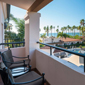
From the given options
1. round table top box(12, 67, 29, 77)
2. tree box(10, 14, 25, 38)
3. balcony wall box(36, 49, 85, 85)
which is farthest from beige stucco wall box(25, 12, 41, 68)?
tree box(10, 14, 25, 38)

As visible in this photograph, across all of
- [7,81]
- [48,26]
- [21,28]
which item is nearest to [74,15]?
[48,26]

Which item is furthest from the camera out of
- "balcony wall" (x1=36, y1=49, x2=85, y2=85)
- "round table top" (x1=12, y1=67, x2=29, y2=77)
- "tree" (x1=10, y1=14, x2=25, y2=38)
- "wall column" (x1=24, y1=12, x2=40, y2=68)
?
"tree" (x1=10, y1=14, x2=25, y2=38)

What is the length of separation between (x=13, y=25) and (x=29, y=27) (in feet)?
35.9

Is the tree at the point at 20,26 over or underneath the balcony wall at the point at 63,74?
over

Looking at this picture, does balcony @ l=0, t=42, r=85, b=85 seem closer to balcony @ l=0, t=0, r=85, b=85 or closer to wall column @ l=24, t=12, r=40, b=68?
balcony @ l=0, t=0, r=85, b=85

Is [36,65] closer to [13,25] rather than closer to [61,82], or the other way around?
[61,82]

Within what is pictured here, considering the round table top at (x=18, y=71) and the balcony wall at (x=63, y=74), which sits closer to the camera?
the balcony wall at (x=63, y=74)

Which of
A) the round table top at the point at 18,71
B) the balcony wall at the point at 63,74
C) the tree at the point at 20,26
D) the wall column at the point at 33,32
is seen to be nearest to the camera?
the balcony wall at the point at 63,74

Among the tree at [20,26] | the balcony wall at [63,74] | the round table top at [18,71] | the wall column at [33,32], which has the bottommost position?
the round table top at [18,71]

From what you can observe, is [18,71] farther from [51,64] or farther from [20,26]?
[20,26]

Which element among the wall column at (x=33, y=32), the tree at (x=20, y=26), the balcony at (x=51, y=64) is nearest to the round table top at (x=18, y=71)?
the balcony at (x=51, y=64)

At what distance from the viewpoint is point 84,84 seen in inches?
42.1

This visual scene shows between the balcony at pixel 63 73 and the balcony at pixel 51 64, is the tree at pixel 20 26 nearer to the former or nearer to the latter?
the balcony at pixel 51 64

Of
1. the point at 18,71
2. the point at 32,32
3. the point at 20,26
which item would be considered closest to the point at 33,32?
the point at 32,32
